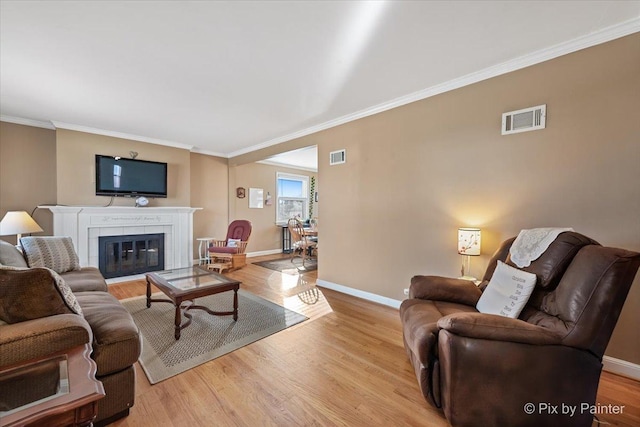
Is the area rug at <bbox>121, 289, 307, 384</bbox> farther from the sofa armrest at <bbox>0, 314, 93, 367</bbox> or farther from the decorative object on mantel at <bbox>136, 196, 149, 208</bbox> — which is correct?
the decorative object on mantel at <bbox>136, 196, 149, 208</bbox>

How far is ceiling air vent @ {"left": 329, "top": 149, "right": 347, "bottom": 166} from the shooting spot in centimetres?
371

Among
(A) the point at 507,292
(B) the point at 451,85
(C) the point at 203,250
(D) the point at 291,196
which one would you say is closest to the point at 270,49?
(B) the point at 451,85

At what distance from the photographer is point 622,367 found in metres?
1.88

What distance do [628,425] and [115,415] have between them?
2860 mm

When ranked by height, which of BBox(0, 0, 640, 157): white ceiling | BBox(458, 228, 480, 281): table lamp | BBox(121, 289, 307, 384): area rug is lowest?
BBox(121, 289, 307, 384): area rug

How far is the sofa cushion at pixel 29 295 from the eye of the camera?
45.4 inches

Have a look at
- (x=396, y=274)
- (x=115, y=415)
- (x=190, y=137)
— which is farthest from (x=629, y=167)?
(x=190, y=137)

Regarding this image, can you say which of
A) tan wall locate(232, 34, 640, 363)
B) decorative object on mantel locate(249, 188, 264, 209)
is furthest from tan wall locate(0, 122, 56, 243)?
tan wall locate(232, 34, 640, 363)

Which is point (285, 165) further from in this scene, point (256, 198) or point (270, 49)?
point (270, 49)

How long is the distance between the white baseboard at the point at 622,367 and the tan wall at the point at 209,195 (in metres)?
6.08

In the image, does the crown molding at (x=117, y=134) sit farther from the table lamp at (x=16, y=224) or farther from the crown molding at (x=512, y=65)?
the crown molding at (x=512, y=65)

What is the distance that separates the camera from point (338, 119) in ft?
12.2

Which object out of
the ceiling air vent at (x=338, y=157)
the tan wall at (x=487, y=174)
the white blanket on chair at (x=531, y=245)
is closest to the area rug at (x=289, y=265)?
the tan wall at (x=487, y=174)

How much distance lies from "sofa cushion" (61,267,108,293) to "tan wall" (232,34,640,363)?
2694 millimetres
